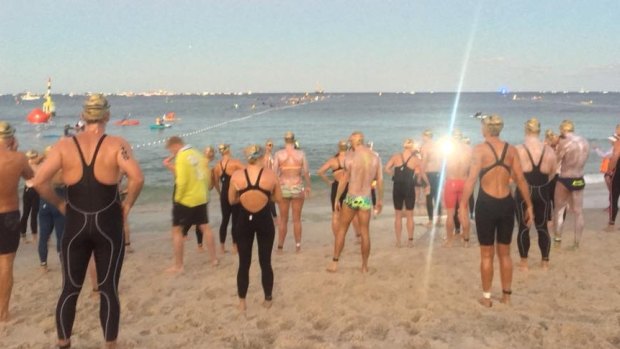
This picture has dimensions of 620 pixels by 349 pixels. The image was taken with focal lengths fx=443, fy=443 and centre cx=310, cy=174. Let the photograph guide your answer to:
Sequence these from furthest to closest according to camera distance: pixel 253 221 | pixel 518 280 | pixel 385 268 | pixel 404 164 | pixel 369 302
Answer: pixel 404 164
pixel 385 268
pixel 518 280
pixel 369 302
pixel 253 221

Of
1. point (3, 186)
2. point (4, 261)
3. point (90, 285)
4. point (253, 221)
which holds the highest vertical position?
point (3, 186)

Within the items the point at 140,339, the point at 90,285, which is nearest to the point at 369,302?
the point at 140,339

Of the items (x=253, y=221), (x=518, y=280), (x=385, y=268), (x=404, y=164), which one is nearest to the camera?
(x=253, y=221)

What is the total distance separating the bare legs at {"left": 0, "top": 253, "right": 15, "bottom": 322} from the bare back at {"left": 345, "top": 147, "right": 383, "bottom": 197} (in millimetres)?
4228

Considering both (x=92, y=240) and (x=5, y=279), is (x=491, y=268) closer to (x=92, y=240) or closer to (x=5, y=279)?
(x=92, y=240)

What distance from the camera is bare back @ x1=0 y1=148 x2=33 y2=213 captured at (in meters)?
4.64

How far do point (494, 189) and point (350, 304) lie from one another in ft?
7.19

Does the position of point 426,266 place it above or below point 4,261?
below

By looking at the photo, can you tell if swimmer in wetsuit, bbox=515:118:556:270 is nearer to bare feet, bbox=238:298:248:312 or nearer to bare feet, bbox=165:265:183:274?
bare feet, bbox=238:298:248:312

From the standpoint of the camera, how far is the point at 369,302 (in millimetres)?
5508

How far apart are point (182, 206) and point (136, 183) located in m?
2.81

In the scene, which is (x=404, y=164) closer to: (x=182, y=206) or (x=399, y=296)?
(x=399, y=296)

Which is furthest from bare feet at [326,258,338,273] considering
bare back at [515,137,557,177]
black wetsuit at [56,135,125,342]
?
black wetsuit at [56,135,125,342]

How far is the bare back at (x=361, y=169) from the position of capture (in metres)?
6.31
